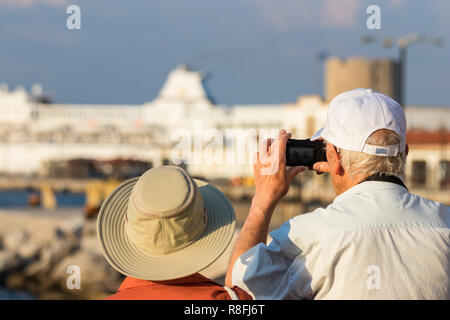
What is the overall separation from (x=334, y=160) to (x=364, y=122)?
157 millimetres

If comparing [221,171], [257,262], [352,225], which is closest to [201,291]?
[257,262]

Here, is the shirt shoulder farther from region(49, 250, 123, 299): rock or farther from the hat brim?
region(49, 250, 123, 299): rock

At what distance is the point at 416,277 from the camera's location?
1895mm

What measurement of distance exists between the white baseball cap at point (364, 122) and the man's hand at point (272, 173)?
16 centimetres

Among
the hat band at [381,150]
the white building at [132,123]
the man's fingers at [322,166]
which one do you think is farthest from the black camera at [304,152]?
the white building at [132,123]

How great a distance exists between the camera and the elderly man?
1872 millimetres

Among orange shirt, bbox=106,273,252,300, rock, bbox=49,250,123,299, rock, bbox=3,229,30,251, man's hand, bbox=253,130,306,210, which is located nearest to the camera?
orange shirt, bbox=106,273,252,300

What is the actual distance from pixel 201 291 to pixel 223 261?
302 inches

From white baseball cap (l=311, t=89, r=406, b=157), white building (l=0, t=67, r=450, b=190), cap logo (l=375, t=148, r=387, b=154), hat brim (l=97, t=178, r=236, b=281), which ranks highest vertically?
white baseball cap (l=311, t=89, r=406, b=157)

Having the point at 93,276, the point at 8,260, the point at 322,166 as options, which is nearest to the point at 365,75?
the point at 93,276

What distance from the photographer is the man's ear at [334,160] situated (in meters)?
2.08

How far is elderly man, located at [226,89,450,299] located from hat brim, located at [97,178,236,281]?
0.29 ft

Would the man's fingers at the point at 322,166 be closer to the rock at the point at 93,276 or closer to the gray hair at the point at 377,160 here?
the gray hair at the point at 377,160

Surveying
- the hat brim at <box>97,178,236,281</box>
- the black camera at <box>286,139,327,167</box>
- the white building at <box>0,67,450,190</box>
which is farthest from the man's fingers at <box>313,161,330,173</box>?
the white building at <box>0,67,450,190</box>
